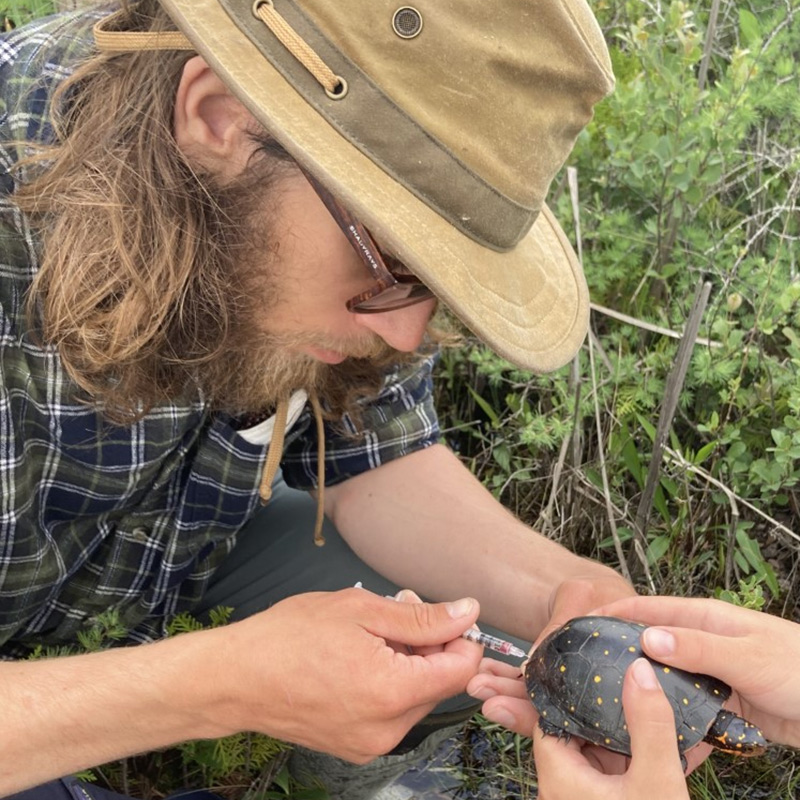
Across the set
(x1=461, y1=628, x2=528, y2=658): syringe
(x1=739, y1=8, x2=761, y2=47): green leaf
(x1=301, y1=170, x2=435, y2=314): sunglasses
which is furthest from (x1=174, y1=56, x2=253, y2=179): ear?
(x1=739, y1=8, x2=761, y2=47): green leaf

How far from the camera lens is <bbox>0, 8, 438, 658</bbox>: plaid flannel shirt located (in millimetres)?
1824

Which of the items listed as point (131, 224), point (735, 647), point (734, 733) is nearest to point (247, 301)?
point (131, 224)

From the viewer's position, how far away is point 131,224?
175 centimetres

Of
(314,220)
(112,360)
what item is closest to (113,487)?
(112,360)

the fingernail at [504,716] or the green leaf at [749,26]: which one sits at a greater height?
the green leaf at [749,26]

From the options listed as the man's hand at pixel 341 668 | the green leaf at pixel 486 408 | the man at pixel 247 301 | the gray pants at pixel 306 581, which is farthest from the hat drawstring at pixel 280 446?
the green leaf at pixel 486 408

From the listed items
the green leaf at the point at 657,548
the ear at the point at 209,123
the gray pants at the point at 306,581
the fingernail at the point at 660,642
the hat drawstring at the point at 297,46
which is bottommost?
the gray pants at the point at 306,581

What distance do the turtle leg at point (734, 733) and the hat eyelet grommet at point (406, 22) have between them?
1.31m

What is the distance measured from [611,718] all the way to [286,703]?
584mm

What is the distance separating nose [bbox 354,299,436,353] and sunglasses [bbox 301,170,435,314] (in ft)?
0.07

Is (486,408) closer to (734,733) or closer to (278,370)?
(278,370)

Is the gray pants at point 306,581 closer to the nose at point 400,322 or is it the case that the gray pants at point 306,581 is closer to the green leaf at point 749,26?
the nose at point 400,322

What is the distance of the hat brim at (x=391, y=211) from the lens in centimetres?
140

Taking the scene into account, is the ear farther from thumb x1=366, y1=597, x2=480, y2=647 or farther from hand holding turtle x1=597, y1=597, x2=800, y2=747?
hand holding turtle x1=597, y1=597, x2=800, y2=747
